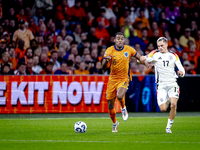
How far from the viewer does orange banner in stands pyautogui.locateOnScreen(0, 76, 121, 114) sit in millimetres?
13805

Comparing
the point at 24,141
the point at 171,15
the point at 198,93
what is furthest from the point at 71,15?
the point at 24,141

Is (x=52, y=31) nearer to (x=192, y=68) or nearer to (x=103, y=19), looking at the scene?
(x=103, y=19)

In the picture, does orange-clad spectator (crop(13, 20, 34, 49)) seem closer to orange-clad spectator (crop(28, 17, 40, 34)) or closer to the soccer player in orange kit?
orange-clad spectator (crop(28, 17, 40, 34))

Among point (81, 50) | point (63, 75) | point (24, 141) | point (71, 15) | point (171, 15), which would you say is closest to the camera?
point (24, 141)

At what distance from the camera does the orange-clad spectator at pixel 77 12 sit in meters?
17.2

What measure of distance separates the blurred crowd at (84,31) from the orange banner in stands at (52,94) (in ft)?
1.74

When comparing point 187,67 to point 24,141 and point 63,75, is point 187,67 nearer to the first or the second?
point 63,75

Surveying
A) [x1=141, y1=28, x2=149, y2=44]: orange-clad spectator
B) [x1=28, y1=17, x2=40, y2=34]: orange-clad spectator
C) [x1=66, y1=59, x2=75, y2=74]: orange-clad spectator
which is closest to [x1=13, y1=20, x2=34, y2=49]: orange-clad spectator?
[x1=28, y1=17, x2=40, y2=34]: orange-clad spectator

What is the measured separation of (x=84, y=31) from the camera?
17016 mm

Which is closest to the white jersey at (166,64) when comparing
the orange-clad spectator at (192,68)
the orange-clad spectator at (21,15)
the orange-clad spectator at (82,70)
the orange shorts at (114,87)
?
the orange shorts at (114,87)

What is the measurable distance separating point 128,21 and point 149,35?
3.98 feet

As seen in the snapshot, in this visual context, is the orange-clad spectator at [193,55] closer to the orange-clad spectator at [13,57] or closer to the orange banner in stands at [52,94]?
the orange banner in stands at [52,94]

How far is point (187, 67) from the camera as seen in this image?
1562 cm

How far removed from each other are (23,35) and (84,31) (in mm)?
2965
